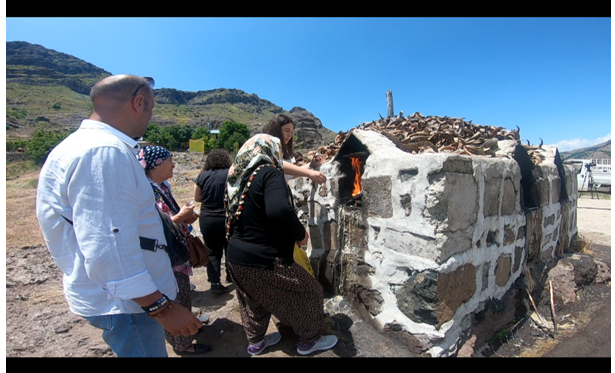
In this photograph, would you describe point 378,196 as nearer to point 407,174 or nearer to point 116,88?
point 407,174

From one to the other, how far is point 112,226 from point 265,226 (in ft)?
2.91

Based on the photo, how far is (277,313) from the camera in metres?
2.09

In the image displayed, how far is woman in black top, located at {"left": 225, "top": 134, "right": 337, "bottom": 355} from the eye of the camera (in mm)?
1853

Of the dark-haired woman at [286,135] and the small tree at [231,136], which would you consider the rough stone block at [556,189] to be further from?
the small tree at [231,136]

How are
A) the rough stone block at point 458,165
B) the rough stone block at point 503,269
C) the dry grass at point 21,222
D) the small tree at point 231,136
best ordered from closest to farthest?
the rough stone block at point 458,165 → the rough stone block at point 503,269 → the dry grass at point 21,222 → the small tree at point 231,136

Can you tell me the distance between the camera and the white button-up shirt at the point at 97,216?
114cm

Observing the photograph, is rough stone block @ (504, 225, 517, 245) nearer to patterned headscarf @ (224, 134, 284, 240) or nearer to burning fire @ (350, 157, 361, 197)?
burning fire @ (350, 157, 361, 197)

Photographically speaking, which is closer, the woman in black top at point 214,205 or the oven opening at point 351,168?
the oven opening at point 351,168

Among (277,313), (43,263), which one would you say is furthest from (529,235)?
(43,263)

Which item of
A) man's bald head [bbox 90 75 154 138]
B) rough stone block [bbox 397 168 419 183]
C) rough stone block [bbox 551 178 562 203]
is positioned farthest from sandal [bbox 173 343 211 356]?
rough stone block [bbox 551 178 562 203]

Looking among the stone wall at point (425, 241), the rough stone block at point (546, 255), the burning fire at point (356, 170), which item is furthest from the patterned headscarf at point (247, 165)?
the rough stone block at point (546, 255)

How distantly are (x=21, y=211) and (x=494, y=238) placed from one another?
1120cm

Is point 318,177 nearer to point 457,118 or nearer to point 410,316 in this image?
point 410,316

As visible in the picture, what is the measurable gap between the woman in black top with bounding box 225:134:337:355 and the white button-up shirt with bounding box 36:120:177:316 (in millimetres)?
658
